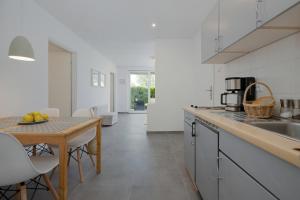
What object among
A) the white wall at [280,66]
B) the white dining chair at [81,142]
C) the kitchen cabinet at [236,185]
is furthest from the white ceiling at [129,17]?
the kitchen cabinet at [236,185]

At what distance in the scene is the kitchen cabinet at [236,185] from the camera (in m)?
0.78

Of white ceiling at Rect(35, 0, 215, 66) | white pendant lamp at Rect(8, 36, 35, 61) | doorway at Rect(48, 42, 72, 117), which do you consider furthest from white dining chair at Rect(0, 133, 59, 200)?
doorway at Rect(48, 42, 72, 117)

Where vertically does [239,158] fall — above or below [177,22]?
below

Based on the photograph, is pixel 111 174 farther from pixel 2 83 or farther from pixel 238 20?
pixel 238 20

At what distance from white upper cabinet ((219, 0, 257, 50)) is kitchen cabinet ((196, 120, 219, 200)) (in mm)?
799

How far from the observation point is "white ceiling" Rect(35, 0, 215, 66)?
303 cm

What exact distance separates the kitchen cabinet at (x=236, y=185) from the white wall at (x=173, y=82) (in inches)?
143

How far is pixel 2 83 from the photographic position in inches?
93.9

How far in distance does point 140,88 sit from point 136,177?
801 cm

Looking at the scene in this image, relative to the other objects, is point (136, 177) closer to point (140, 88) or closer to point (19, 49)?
point (19, 49)

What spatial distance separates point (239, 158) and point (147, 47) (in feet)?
17.3

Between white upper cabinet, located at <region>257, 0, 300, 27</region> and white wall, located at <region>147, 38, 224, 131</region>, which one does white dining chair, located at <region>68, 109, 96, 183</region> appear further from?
white wall, located at <region>147, 38, 224, 131</region>

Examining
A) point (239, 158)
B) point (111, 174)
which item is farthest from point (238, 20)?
point (111, 174)

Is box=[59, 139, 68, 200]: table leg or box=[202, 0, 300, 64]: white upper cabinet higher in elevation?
box=[202, 0, 300, 64]: white upper cabinet
